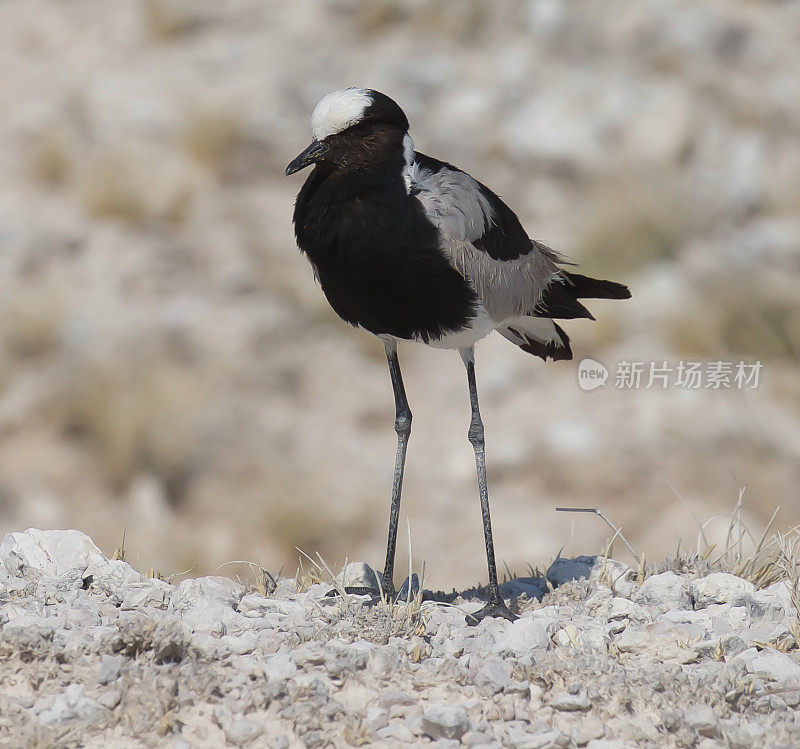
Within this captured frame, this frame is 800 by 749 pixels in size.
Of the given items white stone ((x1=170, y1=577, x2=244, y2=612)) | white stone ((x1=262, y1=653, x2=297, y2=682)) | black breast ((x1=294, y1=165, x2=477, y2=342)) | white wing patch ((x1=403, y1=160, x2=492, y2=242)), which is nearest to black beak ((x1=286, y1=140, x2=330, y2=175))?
black breast ((x1=294, y1=165, x2=477, y2=342))

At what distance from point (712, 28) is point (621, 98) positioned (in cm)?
153

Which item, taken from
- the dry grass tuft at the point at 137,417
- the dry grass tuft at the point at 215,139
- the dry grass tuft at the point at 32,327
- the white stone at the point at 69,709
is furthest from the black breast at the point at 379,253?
the dry grass tuft at the point at 215,139

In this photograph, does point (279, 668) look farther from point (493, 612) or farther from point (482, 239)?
point (482, 239)

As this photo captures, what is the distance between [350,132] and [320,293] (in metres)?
7.44

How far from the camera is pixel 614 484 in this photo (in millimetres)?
10297

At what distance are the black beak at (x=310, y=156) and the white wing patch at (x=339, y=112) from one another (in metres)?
0.04

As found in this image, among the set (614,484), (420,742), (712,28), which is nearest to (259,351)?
(614,484)

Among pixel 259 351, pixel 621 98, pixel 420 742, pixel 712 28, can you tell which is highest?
pixel 712 28

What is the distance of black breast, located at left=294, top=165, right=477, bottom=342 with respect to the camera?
3.80m

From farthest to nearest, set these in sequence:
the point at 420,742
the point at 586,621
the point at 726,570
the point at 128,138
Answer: the point at 128,138 < the point at 726,570 < the point at 586,621 < the point at 420,742

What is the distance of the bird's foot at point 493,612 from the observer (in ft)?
12.7

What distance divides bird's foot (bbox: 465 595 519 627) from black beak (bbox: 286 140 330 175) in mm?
1757

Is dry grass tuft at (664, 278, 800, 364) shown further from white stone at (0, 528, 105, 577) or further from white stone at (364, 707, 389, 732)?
white stone at (364, 707, 389, 732)

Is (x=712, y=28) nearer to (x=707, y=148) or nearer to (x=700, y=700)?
(x=707, y=148)
